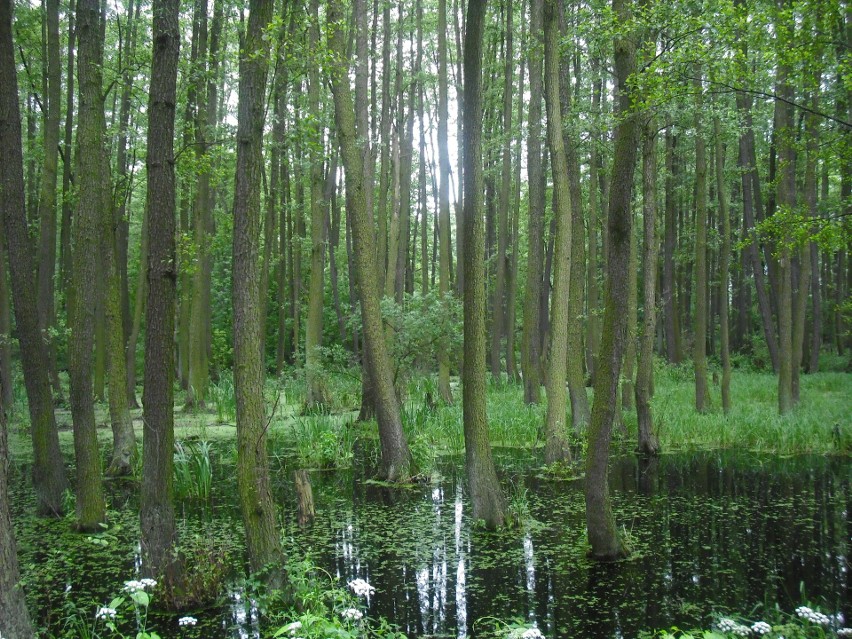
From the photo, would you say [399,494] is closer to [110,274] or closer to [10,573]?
[110,274]

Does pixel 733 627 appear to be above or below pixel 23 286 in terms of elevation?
below

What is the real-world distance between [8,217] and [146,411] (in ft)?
9.13

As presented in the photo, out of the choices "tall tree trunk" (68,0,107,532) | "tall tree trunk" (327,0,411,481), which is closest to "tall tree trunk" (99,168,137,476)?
"tall tree trunk" (68,0,107,532)

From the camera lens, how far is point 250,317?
4.92 m

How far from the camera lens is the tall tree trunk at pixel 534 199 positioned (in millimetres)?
11047

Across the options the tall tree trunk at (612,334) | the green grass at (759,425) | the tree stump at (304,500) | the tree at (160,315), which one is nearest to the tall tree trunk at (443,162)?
the green grass at (759,425)

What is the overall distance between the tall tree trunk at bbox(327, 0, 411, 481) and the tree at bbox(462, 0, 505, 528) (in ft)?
9.40

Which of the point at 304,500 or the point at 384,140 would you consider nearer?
the point at 304,500

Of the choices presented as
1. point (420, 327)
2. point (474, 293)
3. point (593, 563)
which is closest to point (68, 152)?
point (420, 327)

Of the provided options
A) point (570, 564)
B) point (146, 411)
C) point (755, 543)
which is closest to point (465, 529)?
point (570, 564)

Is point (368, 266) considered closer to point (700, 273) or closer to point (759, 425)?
point (700, 273)

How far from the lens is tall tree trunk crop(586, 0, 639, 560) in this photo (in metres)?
5.89

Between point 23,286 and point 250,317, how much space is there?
3.20 meters

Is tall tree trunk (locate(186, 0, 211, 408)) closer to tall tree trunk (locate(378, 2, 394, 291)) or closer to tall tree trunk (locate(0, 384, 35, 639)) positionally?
tall tree trunk (locate(378, 2, 394, 291))
